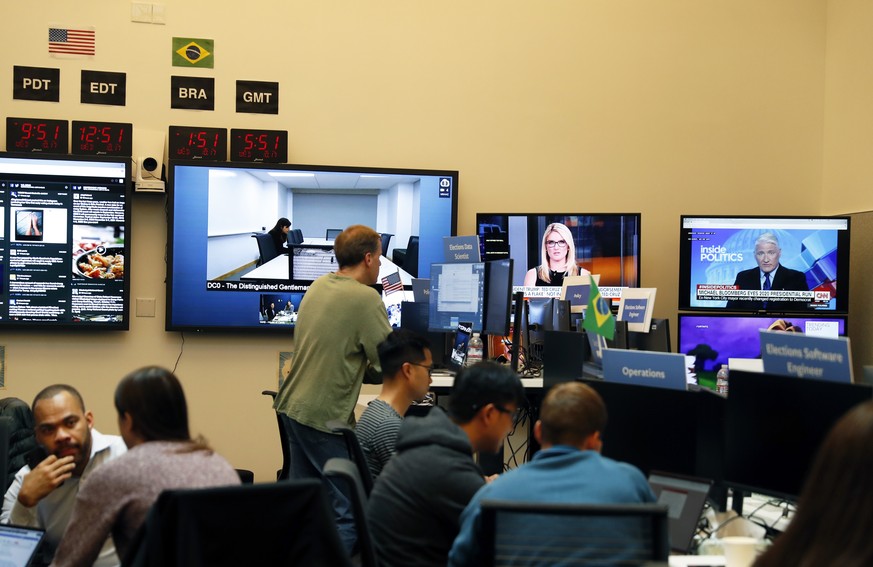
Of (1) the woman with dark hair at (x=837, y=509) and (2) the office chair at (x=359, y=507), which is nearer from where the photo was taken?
(1) the woman with dark hair at (x=837, y=509)

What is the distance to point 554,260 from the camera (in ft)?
19.7

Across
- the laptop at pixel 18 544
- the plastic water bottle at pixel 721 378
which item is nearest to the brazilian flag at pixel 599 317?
the laptop at pixel 18 544

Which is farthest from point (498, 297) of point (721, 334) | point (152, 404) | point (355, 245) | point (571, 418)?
point (152, 404)

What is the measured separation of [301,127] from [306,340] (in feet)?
8.00

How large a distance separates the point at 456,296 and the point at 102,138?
8.46ft

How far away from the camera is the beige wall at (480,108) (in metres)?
5.94

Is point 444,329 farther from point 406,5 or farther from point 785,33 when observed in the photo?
point 785,33

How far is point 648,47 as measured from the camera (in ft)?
21.0

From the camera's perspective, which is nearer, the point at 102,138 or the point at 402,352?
the point at 402,352

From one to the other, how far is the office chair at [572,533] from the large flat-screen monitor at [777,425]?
896 mm

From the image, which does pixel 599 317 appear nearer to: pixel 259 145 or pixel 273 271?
pixel 273 271

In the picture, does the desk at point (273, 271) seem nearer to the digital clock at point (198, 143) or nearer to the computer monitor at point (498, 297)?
the digital clock at point (198, 143)

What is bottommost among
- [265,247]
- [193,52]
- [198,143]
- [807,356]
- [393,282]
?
[807,356]

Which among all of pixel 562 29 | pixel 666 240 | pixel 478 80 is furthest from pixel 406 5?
pixel 666 240
